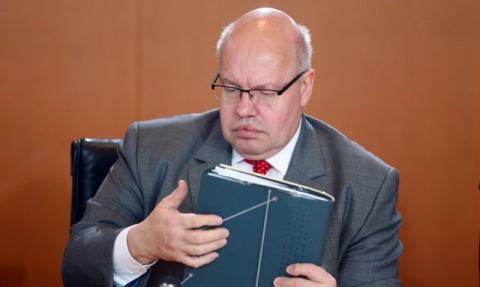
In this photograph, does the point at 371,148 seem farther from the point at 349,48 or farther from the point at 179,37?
the point at 179,37

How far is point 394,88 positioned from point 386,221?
130 centimetres

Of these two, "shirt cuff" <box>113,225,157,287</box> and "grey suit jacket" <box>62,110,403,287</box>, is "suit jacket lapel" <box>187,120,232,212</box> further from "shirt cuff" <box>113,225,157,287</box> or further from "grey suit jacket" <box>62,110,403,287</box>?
"shirt cuff" <box>113,225,157,287</box>

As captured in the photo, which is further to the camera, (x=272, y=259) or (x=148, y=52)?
(x=148, y=52)

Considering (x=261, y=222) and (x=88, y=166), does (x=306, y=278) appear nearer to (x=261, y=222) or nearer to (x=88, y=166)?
(x=261, y=222)

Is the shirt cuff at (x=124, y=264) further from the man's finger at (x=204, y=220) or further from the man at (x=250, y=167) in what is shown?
the man's finger at (x=204, y=220)

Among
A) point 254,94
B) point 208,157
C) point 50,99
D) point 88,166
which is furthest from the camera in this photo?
point 50,99

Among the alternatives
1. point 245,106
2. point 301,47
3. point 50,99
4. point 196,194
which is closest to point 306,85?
point 301,47

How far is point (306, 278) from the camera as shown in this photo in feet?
4.26

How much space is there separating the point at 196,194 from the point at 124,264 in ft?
0.85

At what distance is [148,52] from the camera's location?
2.81m

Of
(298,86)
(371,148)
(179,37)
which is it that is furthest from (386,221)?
(179,37)

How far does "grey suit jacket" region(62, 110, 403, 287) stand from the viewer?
1.57 meters

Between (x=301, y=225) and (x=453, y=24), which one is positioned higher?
(x=453, y=24)

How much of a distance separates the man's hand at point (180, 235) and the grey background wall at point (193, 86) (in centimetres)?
150
